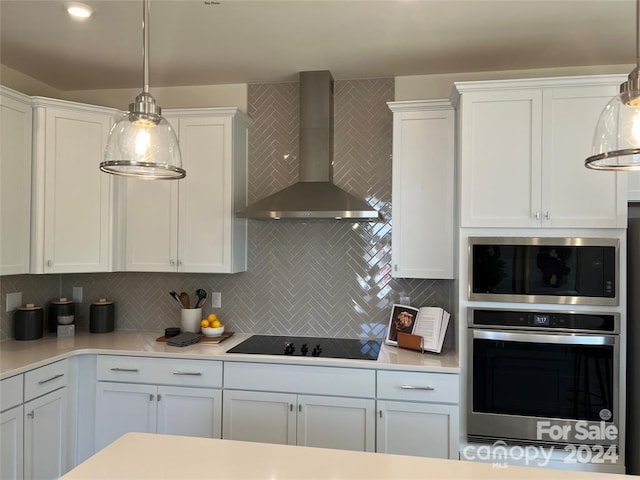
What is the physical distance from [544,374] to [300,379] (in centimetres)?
133

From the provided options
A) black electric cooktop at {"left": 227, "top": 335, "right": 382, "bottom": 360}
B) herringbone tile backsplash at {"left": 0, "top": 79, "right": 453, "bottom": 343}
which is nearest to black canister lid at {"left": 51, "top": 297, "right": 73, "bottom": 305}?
herringbone tile backsplash at {"left": 0, "top": 79, "right": 453, "bottom": 343}

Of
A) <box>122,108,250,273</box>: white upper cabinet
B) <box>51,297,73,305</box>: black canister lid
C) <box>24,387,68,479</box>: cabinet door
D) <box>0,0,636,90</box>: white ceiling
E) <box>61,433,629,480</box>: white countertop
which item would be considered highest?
<box>0,0,636,90</box>: white ceiling

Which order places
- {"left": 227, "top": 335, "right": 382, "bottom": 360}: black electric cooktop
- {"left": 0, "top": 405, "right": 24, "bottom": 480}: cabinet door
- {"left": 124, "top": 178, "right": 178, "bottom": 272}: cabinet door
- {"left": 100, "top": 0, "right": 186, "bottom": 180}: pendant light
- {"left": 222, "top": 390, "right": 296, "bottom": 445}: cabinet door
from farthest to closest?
{"left": 124, "top": 178, "right": 178, "bottom": 272}: cabinet door
{"left": 227, "top": 335, "right": 382, "bottom": 360}: black electric cooktop
{"left": 222, "top": 390, "right": 296, "bottom": 445}: cabinet door
{"left": 0, "top": 405, "right": 24, "bottom": 480}: cabinet door
{"left": 100, "top": 0, "right": 186, "bottom": 180}: pendant light

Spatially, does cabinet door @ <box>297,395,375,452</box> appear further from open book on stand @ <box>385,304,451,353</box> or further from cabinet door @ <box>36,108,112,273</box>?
cabinet door @ <box>36,108,112,273</box>

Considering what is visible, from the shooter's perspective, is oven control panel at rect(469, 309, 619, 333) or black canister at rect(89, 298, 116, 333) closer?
oven control panel at rect(469, 309, 619, 333)

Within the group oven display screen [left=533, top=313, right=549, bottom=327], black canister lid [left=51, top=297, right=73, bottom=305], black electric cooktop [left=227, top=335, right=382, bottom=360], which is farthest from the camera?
black canister lid [left=51, top=297, right=73, bottom=305]

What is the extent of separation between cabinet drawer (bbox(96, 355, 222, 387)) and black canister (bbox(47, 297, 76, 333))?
1.99ft

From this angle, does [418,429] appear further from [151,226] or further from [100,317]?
[100,317]

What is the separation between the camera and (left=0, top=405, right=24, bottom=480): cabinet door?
234 centimetres

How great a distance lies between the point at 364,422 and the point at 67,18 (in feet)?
8.83

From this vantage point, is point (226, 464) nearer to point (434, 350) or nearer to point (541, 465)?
point (434, 350)

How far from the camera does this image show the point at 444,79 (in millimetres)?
3119

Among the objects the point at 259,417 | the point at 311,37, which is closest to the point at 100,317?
the point at 259,417

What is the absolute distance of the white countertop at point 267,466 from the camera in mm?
1285
